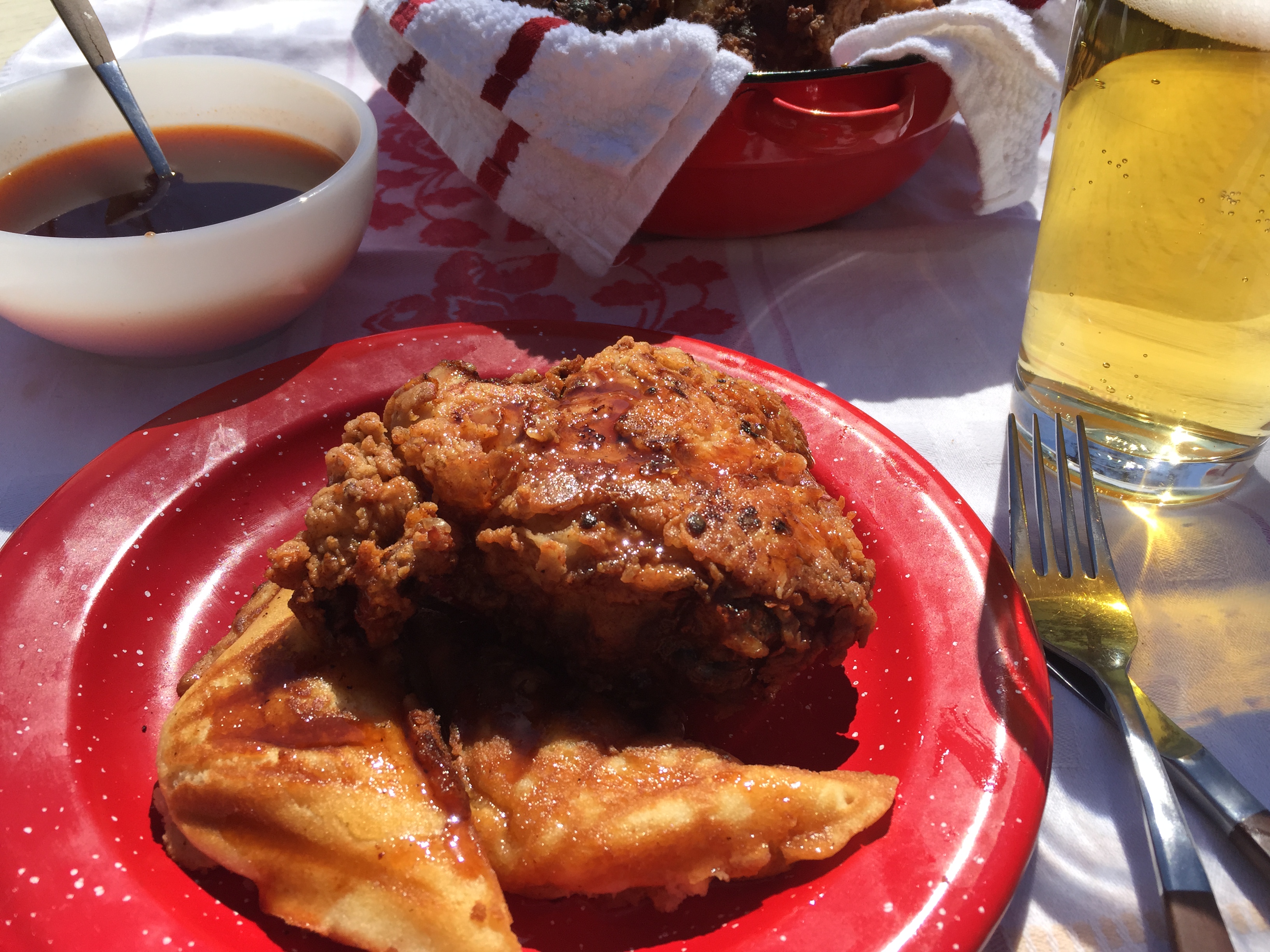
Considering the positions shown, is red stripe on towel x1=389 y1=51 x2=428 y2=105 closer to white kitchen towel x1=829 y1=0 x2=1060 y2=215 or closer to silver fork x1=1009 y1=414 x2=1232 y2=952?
white kitchen towel x1=829 y1=0 x2=1060 y2=215

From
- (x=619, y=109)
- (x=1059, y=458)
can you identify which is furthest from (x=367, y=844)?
(x=619, y=109)

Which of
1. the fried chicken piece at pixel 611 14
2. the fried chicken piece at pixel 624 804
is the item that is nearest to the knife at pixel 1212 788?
the fried chicken piece at pixel 624 804

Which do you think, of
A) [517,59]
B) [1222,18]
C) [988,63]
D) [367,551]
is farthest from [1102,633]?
[517,59]

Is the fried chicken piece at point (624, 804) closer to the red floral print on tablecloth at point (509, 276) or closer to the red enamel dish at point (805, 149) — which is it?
the red floral print on tablecloth at point (509, 276)

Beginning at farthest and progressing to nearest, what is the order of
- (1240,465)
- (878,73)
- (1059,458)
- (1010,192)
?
(1010,192) → (878,73) → (1240,465) → (1059,458)

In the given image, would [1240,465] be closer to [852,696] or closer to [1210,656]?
[1210,656]

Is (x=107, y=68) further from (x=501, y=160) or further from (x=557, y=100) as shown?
(x=557, y=100)

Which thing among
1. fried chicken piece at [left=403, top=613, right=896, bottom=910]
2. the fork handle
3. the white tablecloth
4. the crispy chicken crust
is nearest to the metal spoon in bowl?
the white tablecloth
